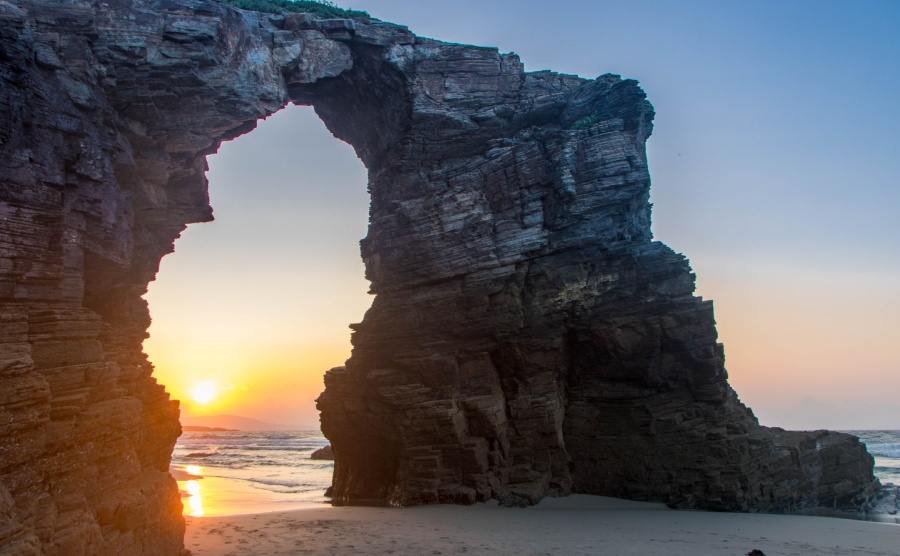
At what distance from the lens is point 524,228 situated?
22.0 meters

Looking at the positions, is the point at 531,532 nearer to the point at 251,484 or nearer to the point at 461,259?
the point at 461,259

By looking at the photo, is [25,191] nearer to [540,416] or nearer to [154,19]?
[154,19]

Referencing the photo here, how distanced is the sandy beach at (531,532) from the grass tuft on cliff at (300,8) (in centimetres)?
1866

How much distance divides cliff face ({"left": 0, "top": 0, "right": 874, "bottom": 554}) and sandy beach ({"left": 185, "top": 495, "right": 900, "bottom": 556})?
177 cm

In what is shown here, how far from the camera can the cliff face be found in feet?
53.8

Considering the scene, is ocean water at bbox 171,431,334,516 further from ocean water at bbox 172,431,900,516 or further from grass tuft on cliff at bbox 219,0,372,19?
grass tuft on cliff at bbox 219,0,372,19

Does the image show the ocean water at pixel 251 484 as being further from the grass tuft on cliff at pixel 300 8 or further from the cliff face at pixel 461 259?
the grass tuft on cliff at pixel 300 8

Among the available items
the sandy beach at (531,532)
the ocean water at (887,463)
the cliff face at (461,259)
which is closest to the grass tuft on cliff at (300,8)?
the cliff face at (461,259)

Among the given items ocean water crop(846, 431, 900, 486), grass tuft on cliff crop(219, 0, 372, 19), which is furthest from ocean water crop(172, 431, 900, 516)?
grass tuft on cliff crop(219, 0, 372, 19)

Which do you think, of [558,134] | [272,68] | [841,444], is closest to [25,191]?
[272,68]

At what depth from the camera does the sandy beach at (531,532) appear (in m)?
13.2

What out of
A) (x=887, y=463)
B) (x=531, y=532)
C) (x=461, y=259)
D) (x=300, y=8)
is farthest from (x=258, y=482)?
(x=887, y=463)

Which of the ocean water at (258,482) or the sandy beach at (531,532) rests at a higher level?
the sandy beach at (531,532)

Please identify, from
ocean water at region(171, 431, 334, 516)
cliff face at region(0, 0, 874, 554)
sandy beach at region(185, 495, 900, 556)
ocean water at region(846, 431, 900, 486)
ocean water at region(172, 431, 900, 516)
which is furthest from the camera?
ocean water at region(846, 431, 900, 486)
